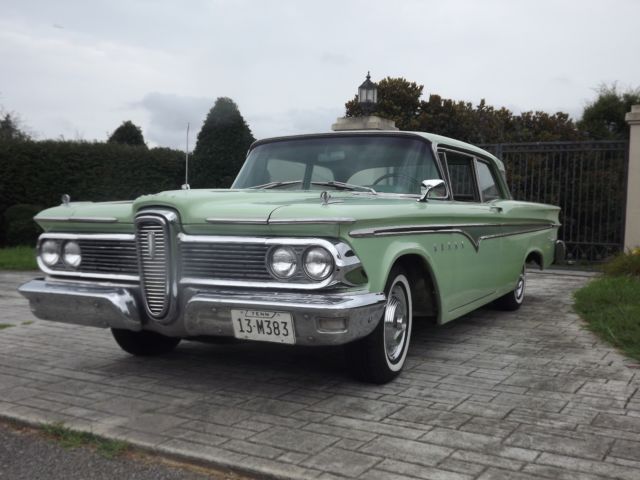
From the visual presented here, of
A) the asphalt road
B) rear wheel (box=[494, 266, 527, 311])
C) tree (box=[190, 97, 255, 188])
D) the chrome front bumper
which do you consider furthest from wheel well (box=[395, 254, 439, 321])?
tree (box=[190, 97, 255, 188])

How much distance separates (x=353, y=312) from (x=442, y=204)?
161 cm

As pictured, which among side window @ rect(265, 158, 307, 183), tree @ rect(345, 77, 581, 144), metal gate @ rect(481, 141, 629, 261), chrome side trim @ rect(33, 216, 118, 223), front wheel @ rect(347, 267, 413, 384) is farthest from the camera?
tree @ rect(345, 77, 581, 144)

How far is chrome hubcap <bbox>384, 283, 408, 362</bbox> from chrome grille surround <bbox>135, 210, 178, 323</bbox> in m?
1.27

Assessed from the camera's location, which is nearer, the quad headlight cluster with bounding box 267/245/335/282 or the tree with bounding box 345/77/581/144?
the quad headlight cluster with bounding box 267/245/335/282

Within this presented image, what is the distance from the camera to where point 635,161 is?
11.7m

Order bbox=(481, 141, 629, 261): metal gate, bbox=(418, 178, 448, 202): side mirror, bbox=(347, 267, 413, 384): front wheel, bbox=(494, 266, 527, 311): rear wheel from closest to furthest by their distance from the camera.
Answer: bbox=(347, 267, 413, 384): front wheel
bbox=(418, 178, 448, 202): side mirror
bbox=(494, 266, 527, 311): rear wheel
bbox=(481, 141, 629, 261): metal gate

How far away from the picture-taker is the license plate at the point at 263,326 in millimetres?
3428

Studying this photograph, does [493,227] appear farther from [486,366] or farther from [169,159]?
[169,159]

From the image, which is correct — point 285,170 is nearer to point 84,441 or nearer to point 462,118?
point 84,441

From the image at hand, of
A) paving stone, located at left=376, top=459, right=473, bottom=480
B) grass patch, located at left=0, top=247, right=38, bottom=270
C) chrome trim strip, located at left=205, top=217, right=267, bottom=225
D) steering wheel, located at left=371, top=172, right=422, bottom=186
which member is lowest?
grass patch, located at left=0, top=247, right=38, bottom=270

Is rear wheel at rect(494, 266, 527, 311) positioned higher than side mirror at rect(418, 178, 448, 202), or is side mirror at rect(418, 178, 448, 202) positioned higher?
side mirror at rect(418, 178, 448, 202)

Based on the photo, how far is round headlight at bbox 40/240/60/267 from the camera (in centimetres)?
427

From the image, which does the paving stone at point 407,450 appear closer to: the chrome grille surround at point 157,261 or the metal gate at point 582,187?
the chrome grille surround at point 157,261

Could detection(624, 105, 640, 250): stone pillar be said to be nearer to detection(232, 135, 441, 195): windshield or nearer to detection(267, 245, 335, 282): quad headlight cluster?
detection(232, 135, 441, 195): windshield
